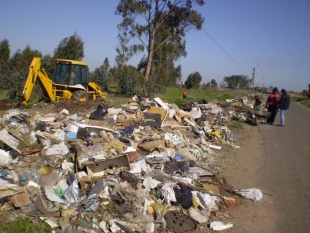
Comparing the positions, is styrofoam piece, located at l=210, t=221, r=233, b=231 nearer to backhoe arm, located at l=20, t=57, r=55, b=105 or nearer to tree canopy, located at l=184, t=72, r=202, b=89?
backhoe arm, located at l=20, t=57, r=55, b=105

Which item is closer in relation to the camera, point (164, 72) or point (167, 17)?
point (167, 17)

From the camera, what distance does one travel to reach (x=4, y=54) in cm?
3719

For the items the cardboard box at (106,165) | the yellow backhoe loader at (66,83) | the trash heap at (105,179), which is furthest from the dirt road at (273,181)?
the yellow backhoe loader at (66,83)

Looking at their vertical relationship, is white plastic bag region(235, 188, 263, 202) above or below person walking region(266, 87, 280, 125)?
below

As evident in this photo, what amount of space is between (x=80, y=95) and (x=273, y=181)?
10046 millimetres

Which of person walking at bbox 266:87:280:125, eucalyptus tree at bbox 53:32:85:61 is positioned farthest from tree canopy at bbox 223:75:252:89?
person walking at bbox 266:87:280:125

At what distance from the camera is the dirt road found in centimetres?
470

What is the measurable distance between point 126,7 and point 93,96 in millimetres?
14887

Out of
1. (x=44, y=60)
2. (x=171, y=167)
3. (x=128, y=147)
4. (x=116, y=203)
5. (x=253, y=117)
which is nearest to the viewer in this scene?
(x=116, y=203)

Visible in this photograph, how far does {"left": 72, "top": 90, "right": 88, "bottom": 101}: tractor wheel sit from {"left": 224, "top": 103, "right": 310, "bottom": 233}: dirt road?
769 cm

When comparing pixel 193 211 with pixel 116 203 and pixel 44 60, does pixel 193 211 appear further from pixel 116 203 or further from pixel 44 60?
pixel 44 60

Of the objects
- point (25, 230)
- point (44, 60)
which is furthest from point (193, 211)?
point (44, 60)

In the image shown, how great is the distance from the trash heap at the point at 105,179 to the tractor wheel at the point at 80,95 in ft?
18.9

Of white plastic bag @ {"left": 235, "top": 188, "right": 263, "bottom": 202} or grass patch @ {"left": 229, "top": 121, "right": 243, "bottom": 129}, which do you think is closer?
white plastic bag @ {"left": 235, "top": 188, "right": 263, "bottom": 202}
